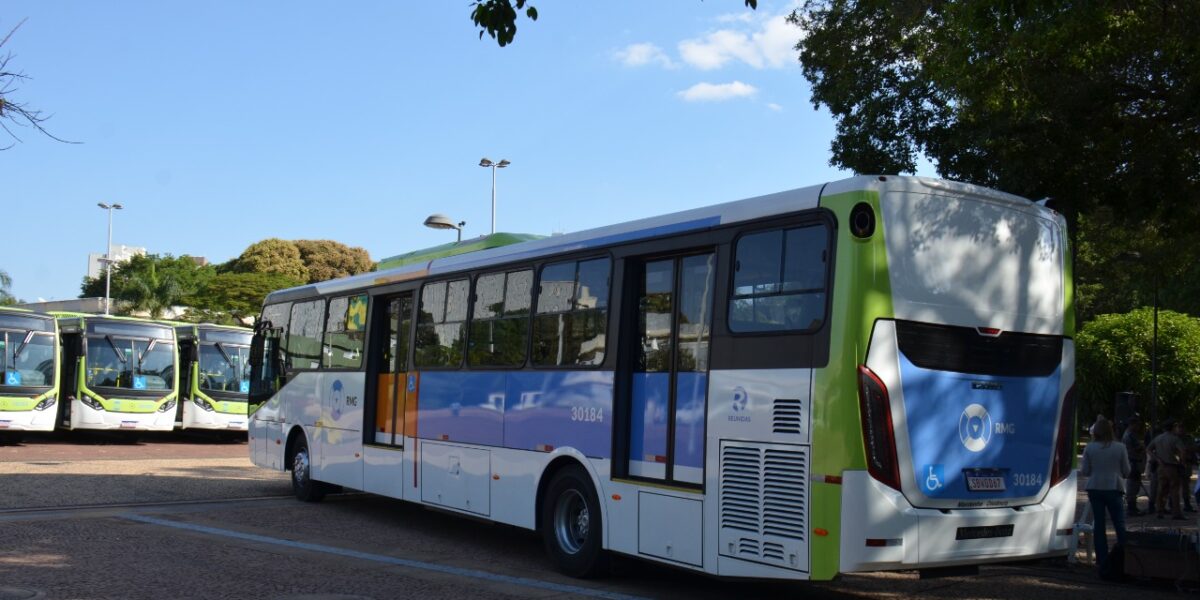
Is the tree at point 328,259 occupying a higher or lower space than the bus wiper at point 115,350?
higher

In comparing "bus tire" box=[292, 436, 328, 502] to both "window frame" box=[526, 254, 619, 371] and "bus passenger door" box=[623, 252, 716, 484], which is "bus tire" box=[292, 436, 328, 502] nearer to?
"window frame" box=[526, 254, 619, 371]

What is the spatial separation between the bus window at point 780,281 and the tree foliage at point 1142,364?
32734 millimetres

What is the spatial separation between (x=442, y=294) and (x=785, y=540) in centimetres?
611

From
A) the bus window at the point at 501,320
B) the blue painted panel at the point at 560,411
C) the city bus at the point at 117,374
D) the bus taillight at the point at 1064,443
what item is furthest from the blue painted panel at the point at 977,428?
the city bus at the point at 117,374

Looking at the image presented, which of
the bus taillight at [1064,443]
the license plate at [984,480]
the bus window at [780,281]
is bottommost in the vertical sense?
the license plate at [984,480]

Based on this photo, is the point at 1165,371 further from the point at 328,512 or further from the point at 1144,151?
the point at 328,512

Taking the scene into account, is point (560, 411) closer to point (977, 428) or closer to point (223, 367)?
point (977, 428)

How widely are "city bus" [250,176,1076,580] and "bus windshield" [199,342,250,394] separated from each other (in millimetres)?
21953

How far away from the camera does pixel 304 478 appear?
15.6 meters

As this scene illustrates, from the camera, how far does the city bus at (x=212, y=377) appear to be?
→ 101ft

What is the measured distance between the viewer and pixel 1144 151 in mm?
13039

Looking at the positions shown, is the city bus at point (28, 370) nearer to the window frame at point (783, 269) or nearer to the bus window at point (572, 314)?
the bus window at point (572, 314)

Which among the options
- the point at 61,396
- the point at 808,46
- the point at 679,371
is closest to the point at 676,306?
the point at 679,371

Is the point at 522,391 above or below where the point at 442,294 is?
below
